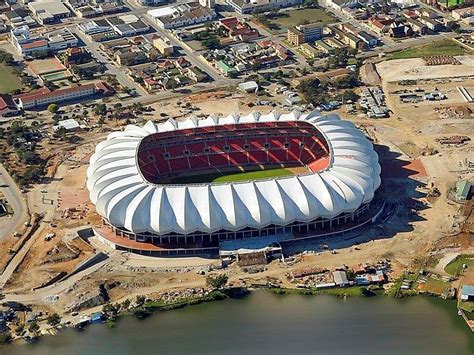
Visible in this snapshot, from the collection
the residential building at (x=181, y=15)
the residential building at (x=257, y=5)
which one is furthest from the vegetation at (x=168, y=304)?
the residential building at (x=257, y=5)

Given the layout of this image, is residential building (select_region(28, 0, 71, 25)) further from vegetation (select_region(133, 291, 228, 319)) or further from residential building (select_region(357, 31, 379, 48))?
vegetation (select_region(133, 291, 228, 319))

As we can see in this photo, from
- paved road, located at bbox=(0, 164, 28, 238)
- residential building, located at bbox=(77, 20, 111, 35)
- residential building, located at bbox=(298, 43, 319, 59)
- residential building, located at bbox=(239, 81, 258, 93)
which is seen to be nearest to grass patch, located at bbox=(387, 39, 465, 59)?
residential building, located at bbox=(298, 43, 319, 59)

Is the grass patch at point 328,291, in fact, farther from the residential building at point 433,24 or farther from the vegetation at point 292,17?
the residential building at point 433,24

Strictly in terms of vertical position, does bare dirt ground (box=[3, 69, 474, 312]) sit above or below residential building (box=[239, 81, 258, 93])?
above

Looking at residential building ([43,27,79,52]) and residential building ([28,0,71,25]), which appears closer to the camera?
residential building ([43,27,79,52])

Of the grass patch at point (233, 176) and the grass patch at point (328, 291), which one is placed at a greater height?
the grass patch at point (328, 291)

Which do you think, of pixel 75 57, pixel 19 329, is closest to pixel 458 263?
pixel 19 329
